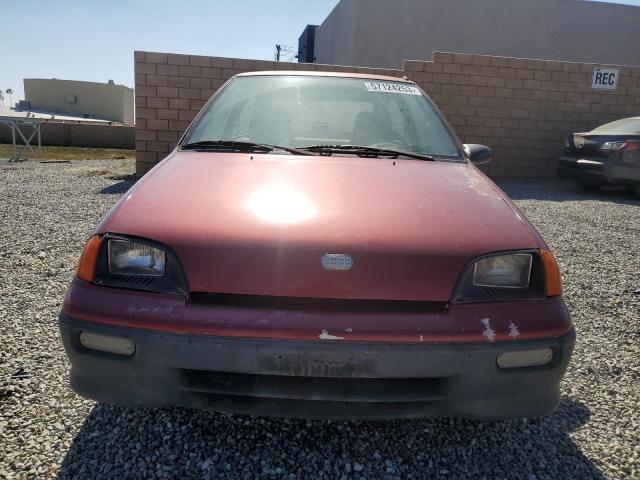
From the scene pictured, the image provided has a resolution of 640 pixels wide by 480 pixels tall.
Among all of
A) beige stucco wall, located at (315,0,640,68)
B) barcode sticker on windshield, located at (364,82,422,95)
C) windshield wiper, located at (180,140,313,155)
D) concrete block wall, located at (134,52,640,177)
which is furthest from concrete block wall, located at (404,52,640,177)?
beige stucco wall, located at (315,0,640,68)

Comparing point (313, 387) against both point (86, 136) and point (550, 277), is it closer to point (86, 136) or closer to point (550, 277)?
point (550, 277)

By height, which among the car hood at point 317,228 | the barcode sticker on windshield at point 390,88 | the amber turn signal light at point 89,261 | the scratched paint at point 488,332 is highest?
the barcode sticker on windshield at point 390,88

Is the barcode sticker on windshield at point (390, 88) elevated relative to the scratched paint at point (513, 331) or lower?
elevated

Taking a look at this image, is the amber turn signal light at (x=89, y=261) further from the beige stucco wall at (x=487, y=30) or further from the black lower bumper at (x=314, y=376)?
the beige stucco wall at (x=487, y=30)

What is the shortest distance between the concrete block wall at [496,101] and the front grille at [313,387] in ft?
26.0

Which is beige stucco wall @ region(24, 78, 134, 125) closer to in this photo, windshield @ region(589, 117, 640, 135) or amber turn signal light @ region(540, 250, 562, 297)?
windshield @ region(589, 117, 640, 135)

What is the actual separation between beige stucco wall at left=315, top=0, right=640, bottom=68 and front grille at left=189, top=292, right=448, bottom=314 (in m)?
18.4

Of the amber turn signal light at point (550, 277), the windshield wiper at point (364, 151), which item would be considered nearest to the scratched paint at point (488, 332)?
the amber turn signal light at point (550, 277)

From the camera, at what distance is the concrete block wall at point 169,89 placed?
28.1ft

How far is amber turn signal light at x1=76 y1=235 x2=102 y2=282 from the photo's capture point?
5.49ft

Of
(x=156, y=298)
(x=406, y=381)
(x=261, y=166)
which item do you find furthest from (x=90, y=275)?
(x=406, y=381)

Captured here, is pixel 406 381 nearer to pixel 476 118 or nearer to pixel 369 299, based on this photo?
pixel 369 299

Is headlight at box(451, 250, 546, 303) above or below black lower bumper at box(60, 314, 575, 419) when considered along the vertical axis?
above

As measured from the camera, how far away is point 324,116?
2.84 meters
